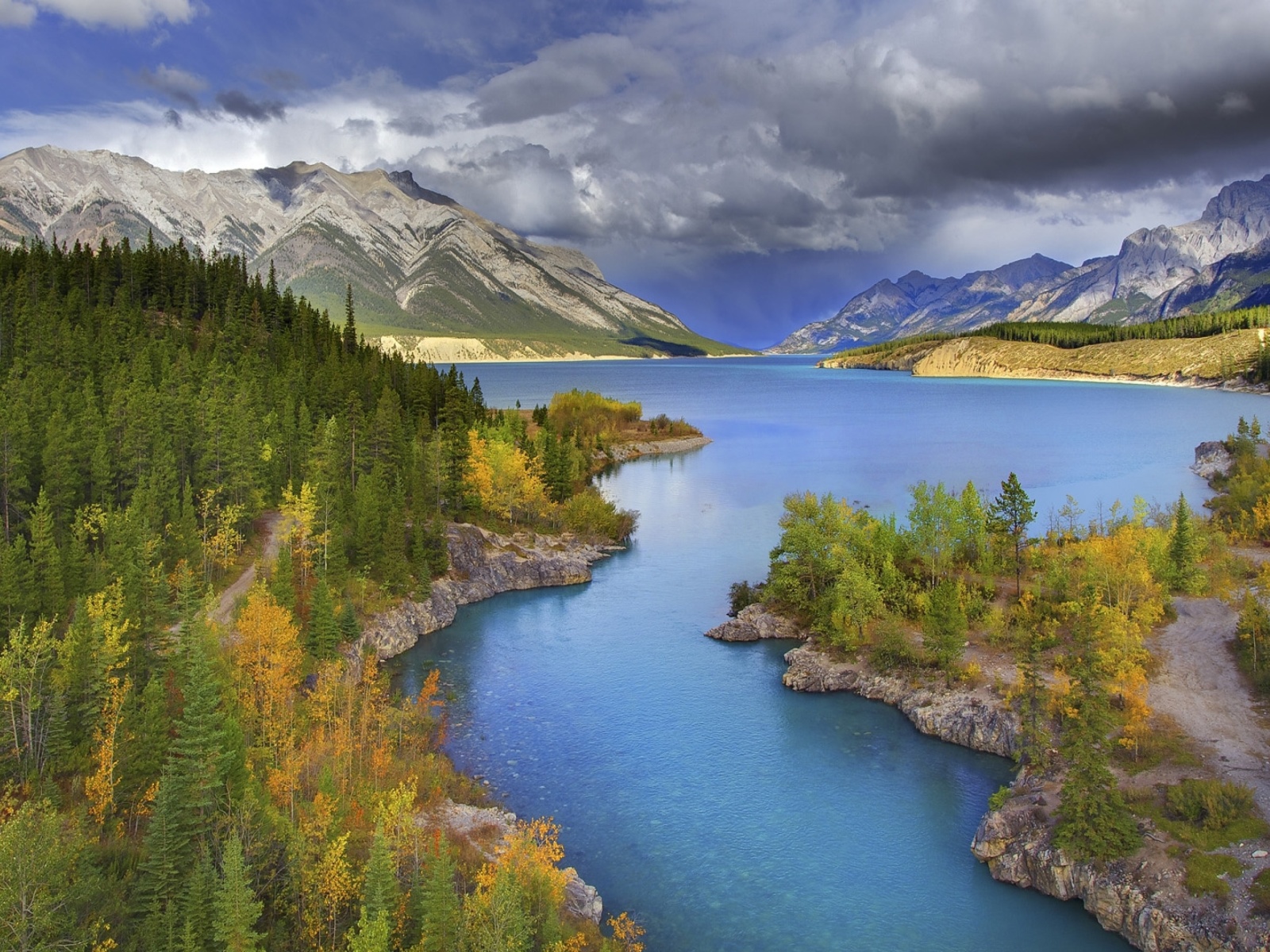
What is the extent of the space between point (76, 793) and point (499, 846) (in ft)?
62.6

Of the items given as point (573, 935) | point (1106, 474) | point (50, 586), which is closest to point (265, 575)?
point (50, 586)

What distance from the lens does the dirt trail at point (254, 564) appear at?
5425 centimetres

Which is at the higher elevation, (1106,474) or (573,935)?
(1106,474)

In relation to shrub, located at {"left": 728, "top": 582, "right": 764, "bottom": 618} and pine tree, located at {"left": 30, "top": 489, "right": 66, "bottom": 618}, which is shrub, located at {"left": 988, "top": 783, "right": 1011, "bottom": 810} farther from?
pine tree, located at {"left": 30, "top": 489, "right": 66, "bottom": 618}

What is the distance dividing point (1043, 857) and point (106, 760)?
41.2 m

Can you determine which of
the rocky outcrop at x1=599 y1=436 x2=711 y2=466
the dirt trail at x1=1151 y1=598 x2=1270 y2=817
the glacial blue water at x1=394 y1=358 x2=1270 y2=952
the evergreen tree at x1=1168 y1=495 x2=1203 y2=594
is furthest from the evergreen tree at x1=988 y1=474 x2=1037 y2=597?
the rocky outcrop at x1=599 y1=436 x2=711 y2=466

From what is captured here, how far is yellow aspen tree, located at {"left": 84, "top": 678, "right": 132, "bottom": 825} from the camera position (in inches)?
1426

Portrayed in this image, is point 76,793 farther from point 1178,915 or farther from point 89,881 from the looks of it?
point 1178,915

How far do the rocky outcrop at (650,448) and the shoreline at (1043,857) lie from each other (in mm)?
99292

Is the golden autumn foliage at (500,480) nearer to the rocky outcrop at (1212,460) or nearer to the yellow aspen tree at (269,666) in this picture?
the yellow aspen tree at (269,666)

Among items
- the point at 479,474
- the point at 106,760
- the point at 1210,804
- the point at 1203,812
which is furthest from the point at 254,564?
the point at 1210,804

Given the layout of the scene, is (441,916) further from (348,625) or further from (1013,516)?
(1013,516)

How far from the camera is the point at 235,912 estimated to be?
27.4 metres

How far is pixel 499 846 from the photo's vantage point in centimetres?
3688
